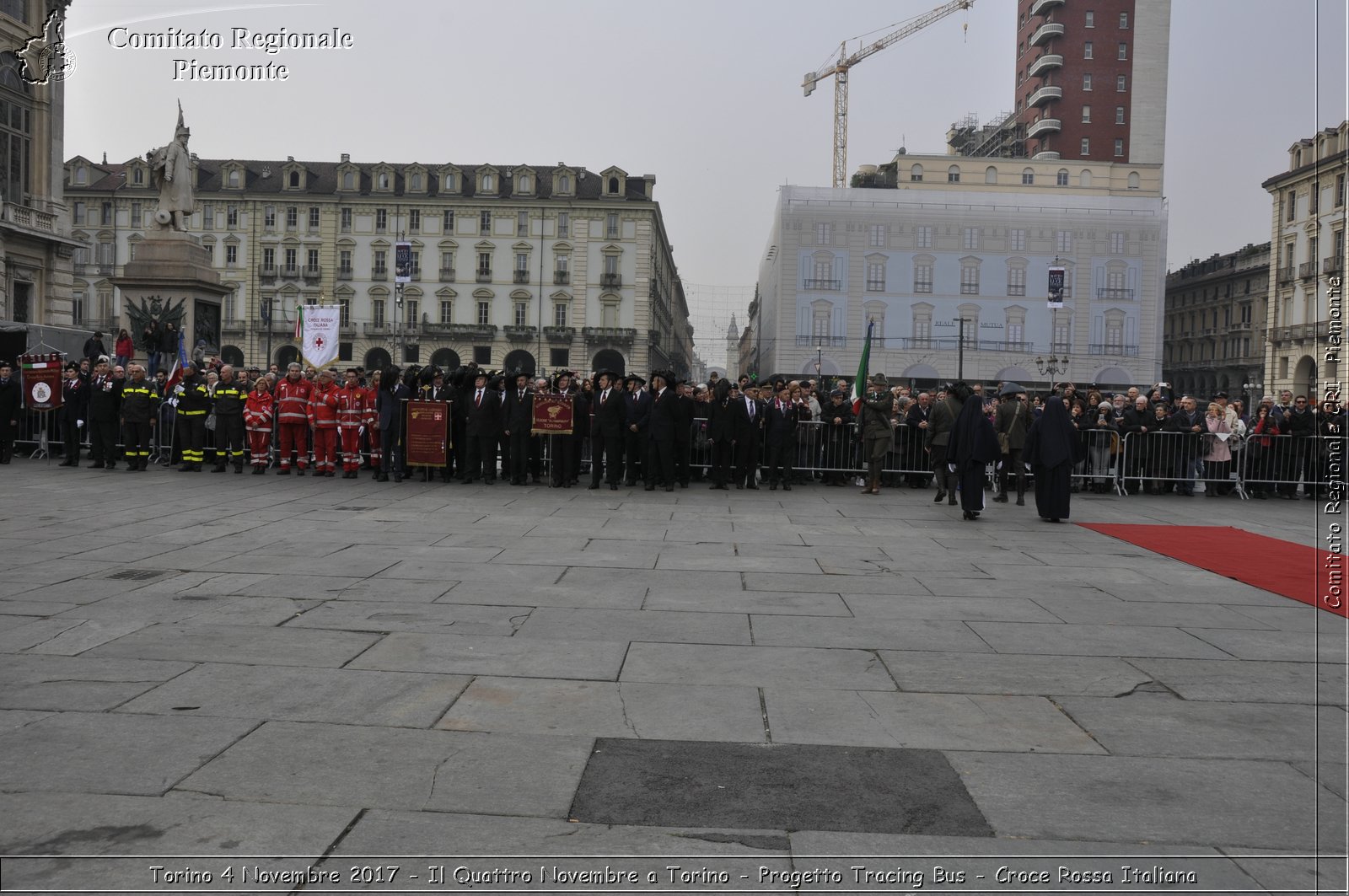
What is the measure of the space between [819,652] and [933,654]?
67 centimetres

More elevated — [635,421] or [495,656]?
[635,421]

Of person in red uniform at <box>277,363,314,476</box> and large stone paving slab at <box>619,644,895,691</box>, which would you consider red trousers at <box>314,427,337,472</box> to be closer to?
person in red uniform at <box>277,363,314,476</box>

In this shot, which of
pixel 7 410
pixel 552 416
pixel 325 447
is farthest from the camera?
pixel 7 410

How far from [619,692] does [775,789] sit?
54.8 inches

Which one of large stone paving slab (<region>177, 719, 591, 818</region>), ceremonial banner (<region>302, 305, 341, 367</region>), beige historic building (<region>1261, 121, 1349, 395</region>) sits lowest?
large stone paving slab (<region>177, 719, 591, 818</region>)

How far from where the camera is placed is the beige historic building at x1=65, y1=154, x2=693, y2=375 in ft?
250

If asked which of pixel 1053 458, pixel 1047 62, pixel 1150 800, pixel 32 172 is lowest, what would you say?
pixel 1150 800

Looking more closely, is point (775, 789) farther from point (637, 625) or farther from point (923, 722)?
point (637, 625)

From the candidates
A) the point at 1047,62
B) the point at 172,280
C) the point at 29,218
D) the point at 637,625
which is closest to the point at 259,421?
the point at 172,280

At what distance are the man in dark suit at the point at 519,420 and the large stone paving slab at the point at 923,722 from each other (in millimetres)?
11593

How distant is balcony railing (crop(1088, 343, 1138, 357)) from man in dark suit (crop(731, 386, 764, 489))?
51798 millimetres

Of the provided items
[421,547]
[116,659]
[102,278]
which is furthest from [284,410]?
[102,278]

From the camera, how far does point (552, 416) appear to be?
16.3 meters

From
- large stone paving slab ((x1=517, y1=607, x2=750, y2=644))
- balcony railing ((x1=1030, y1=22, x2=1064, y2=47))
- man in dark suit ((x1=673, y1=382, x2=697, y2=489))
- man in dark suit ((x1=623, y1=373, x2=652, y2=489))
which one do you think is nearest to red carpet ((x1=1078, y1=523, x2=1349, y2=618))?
large stone paving slab ((x1=517, y1=607, x2=750, y2=644))
